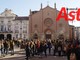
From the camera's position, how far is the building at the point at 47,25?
6545 centimetres

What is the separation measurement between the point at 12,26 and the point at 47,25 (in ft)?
61.8

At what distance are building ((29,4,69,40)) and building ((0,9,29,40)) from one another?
15.1m

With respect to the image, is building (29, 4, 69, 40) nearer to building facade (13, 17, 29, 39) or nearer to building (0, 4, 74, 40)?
building (0, 4, 74, 40)

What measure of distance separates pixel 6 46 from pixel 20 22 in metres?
56.7

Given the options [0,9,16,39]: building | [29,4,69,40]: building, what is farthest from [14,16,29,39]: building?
[29,4,69,40]: building

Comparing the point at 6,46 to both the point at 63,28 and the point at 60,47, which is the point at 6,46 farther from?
the point at 63,28

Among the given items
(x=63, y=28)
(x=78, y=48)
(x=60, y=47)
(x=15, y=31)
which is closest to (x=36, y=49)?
(x=60, y=47)

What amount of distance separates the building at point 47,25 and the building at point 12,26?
596 inches

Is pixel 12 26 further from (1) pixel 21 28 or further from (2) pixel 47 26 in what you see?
(2) pixel 47 26

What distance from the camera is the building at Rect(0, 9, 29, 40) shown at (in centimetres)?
8156

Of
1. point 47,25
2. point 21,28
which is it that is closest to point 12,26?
point 21,28

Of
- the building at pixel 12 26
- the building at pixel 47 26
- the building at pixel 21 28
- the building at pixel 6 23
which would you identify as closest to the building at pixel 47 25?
the building at pixel 47 26

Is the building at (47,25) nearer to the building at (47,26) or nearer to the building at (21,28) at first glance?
the building at (47,26)

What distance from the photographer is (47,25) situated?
6638 centimetres
